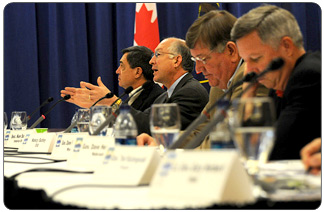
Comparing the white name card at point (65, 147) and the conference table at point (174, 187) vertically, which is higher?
the conference table at point (174, 187)

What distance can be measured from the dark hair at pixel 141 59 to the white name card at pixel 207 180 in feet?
9.52

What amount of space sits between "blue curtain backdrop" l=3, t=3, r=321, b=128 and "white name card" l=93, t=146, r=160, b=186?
3.87 meters

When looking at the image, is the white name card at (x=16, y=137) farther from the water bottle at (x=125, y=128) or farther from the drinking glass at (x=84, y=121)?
the water bottle at (x=125, y=128)

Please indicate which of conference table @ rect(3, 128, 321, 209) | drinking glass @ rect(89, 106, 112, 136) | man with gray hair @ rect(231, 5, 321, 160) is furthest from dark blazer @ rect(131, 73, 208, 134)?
conference table @ rect(3, 128, 321, 209)

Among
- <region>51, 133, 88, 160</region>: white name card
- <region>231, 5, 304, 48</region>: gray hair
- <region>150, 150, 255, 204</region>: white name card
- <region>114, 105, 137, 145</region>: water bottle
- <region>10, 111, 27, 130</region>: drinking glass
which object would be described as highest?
<region>231, 5, 304, 48</region>: gray hair

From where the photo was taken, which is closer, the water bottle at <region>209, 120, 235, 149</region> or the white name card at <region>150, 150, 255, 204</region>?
the white name card at <region>150, 150, 255, 204</region>

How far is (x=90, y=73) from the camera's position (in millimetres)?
5117

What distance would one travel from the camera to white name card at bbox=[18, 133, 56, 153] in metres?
1.98

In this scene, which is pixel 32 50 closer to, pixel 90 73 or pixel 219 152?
pixel 90 73

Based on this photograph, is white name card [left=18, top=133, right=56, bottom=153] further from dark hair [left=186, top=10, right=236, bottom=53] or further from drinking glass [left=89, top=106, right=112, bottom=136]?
dark hair [left=186, top=10, right=236, bottom=53]

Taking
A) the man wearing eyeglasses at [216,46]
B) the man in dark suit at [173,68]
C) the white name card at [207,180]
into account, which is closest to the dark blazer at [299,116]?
the white name card at [207,180]

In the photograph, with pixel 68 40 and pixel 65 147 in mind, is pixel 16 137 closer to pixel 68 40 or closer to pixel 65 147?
pixel 65 147

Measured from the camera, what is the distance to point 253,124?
839 millimetres

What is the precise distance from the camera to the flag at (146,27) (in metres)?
4.79
